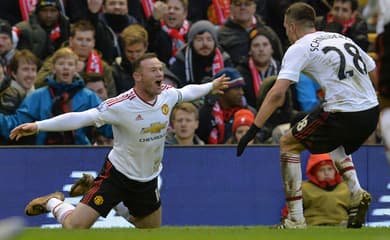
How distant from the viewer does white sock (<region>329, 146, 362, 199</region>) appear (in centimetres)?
1216

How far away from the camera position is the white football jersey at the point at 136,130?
1248cm

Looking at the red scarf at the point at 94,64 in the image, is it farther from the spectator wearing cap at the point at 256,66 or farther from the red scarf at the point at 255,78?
the red scarf at the point at 255,78

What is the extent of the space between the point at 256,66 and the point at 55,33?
294cm

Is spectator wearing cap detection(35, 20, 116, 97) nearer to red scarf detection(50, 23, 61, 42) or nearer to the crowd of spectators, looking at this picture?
the crowd of spectators

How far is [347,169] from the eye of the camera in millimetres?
12203

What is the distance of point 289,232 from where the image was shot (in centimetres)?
1099

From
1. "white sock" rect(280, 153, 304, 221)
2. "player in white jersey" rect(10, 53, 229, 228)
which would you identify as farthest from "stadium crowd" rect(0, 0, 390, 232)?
"white sock" rect(280, 153, 304, 221)

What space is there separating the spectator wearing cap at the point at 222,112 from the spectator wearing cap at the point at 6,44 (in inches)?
108

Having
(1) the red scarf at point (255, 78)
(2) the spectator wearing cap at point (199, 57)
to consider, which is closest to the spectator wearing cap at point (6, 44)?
(2) the spectator wearing cap at point (199, 57)

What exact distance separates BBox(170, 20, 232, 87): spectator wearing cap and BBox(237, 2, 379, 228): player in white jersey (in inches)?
186

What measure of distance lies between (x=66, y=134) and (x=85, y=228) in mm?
2946

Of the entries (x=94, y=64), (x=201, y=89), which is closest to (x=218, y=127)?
(x=94, y=64)

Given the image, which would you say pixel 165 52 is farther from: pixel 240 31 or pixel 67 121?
pixel 67 121

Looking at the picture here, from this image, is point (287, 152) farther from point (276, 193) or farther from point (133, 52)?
point (133, 52)
